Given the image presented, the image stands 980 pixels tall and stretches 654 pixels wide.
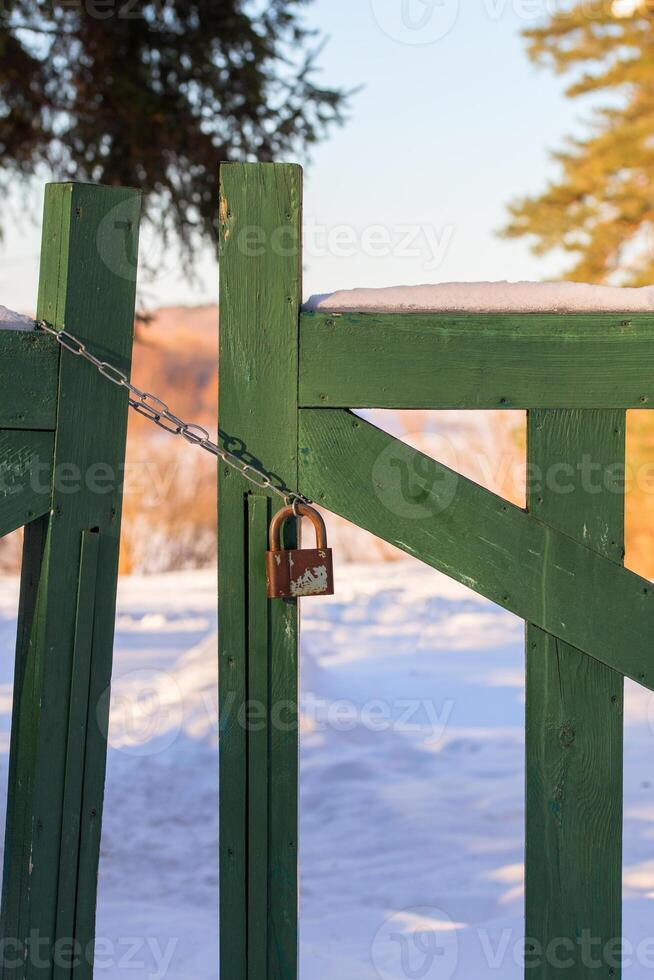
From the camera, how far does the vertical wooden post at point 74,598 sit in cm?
232

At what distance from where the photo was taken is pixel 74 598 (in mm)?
2332

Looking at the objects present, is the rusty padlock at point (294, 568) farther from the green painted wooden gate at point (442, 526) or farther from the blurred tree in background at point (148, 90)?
the blurred tree in background at point (148, 90)

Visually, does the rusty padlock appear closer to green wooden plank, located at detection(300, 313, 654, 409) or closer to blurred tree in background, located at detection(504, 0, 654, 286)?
green wooden plank, located at detection(300, 313, 654, 409)

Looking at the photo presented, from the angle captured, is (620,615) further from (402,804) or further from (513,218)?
(513,218)

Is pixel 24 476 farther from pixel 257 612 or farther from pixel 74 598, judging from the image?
pixel 257 612

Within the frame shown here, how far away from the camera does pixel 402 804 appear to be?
4.98 metres

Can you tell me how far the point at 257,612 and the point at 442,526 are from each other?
404 mm

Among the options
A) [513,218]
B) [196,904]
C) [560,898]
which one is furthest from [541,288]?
[513,218]

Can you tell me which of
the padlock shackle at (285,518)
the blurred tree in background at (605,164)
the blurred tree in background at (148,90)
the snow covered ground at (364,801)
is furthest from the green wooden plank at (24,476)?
the blurred tree in background at (605,164)

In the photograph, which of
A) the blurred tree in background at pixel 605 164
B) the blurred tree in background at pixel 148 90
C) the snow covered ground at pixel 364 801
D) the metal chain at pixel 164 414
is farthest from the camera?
the blurred tree in background at pixel 605 164

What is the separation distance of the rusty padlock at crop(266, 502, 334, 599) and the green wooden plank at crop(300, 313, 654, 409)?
0.77 feet

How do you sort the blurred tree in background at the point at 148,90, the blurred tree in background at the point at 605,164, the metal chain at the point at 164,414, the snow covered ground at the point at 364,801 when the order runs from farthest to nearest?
the blurred tree in background at the point at 605,164 → the blurred tree in background at the point at 148,90 → the snow covered ground at the point at 364,801 → the metal chain at the point at 164,414

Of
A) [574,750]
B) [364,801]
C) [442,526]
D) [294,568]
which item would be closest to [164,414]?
[294,568]

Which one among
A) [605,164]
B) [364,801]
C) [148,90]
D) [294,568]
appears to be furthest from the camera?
[605,164]
